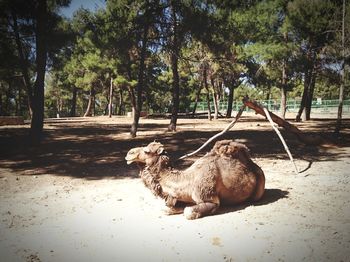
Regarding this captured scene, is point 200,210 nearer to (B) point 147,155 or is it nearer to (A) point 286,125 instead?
(B) point 147,155

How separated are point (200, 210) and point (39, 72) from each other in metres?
12.1

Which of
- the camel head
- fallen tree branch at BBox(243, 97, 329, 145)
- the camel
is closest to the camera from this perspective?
the camel

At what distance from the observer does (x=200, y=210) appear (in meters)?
5.45

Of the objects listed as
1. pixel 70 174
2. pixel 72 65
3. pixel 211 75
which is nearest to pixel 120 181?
pixel 70 174

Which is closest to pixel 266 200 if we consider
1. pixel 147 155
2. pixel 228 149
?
pixel 228 149

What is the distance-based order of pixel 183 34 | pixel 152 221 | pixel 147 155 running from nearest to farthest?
1. pixel 152 221
2. pixel 147 155
3. pixel 183 34

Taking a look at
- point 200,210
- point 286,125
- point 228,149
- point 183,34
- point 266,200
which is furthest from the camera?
point 183,34

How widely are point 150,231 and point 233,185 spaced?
167cm

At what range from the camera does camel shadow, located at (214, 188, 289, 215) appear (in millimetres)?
5816

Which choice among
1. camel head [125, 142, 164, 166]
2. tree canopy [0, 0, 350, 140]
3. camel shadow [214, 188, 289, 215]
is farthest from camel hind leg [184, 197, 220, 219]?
tree canopy [0, 0, 350, 140]

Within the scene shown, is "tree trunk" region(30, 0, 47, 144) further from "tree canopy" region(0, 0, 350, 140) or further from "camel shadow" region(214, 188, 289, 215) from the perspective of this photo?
"camel shadow" region(214, 188, 289, 215)

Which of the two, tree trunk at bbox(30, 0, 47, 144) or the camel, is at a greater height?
tree trunk at bbox(30, 0, 47, 144)

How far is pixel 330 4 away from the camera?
688 inches

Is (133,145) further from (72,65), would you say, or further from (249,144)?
(72,65)
